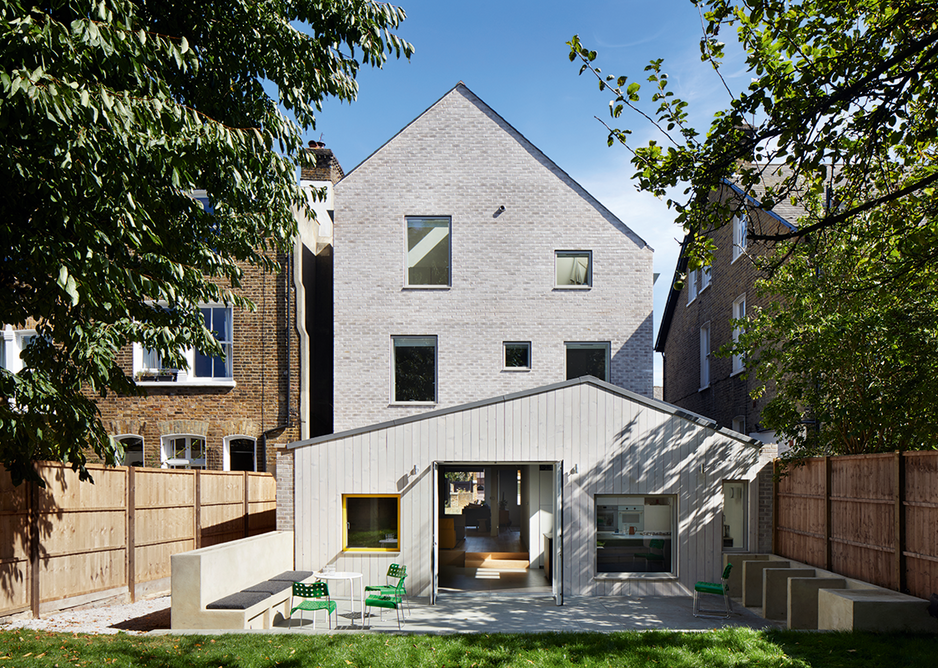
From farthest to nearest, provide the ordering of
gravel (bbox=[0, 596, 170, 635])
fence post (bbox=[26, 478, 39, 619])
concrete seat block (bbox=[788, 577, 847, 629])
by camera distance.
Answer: concrete seat block (bbox=[788, 577, 847, 629]) < fence post (bbox=[26, 478, 39, 619]) < gravel (bbox=[0, 596, 170, 635])

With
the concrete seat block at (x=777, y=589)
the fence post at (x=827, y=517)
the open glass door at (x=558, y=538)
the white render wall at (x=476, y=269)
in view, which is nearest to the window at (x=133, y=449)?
the white render wall at (x=476, y=269)

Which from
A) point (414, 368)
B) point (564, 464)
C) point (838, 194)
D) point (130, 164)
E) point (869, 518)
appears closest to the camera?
point (130, 164)

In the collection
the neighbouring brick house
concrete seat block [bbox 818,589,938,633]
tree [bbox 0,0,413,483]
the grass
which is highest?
tree [bbox 0,0,413,483]

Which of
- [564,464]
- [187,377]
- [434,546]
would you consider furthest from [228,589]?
[187,377]

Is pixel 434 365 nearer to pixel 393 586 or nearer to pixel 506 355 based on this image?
pixel 506 355

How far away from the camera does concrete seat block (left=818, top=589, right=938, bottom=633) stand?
28.7 ft

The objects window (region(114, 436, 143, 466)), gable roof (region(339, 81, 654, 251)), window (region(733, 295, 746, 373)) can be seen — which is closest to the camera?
window (region(114, 436, 143, 466))

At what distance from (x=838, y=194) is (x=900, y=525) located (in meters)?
4.60

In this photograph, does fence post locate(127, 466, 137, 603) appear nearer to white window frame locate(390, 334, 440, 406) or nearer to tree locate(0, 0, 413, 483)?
tree locate(0, 0, 413, 483)

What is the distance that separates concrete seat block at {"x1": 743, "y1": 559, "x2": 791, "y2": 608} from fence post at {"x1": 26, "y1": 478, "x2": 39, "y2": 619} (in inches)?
441

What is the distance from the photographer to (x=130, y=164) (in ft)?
19.6

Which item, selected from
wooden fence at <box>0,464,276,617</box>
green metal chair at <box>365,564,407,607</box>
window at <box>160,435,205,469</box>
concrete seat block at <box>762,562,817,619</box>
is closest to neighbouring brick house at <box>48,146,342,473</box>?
window at <box>160,435,205,469</box>

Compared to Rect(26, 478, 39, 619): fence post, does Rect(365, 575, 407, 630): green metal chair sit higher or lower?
lower

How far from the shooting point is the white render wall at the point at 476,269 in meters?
18.5
